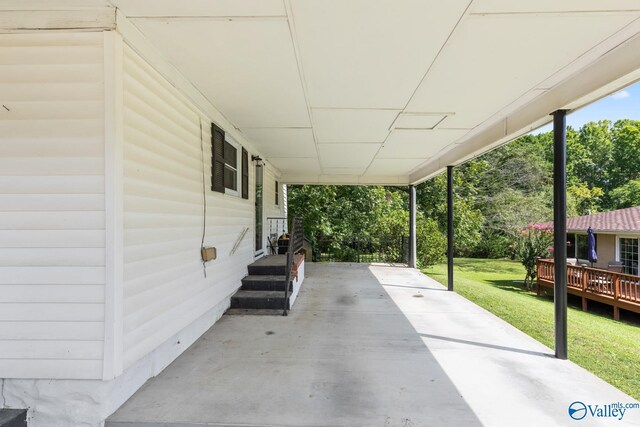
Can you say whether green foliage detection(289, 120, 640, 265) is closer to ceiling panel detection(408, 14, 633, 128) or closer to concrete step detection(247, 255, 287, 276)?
concrete step detection(247, 255, 287, 276)

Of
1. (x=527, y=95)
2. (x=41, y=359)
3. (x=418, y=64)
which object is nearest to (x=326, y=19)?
(x=418, y=64)

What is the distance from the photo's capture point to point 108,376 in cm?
218

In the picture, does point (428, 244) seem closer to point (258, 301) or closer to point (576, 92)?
point (258, 301)

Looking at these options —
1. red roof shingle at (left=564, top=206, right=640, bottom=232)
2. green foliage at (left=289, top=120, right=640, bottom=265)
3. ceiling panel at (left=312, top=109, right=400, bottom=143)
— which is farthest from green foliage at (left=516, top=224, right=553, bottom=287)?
ceiling panel at (left=312, top=109, right=400, bottom=143)

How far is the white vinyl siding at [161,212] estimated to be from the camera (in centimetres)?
239

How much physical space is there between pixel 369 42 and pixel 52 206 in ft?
8.59

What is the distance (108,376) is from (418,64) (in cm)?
341

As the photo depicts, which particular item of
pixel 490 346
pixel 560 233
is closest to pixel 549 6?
pixel 560 233

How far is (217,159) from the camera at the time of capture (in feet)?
13.6

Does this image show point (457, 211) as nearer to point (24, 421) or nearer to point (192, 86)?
point (192, 86)

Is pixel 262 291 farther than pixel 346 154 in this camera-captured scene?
No

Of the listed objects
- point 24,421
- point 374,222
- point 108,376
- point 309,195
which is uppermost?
point 309,195

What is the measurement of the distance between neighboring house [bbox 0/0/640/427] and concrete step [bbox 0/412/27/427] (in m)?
0.06

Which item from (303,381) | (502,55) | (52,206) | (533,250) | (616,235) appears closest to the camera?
(52,206)
